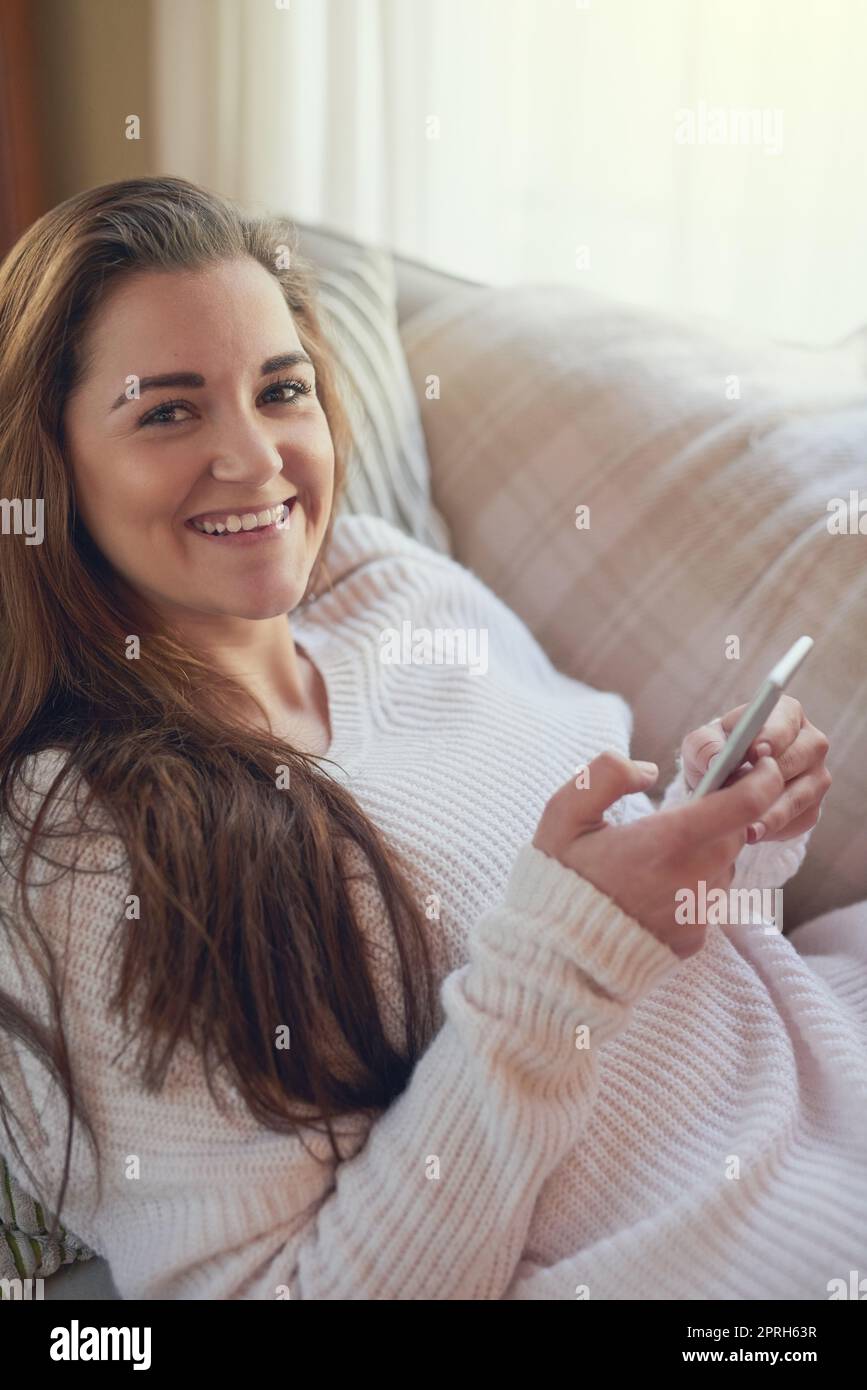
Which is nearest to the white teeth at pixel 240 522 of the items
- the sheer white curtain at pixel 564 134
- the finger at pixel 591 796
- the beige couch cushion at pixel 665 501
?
the finger at pixel 591 796

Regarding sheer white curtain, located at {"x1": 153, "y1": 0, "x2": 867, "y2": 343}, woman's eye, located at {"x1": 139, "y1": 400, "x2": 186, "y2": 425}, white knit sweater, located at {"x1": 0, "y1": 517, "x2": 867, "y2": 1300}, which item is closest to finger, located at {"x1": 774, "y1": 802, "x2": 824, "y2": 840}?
white knit sweater, located at {"x1": 0, "y1": 517, "x2": 867, "y2": 1300}

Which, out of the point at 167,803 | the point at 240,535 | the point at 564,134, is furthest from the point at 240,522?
the point at 564,134

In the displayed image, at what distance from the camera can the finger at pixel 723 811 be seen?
0.66 m

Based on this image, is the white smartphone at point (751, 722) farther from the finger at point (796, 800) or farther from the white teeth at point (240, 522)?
the white teeth at point (240, 522)

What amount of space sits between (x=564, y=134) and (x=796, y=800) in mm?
1249

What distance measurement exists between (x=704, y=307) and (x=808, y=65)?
316 mm

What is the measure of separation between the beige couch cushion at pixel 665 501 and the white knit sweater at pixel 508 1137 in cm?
28

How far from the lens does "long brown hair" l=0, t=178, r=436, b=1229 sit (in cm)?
71

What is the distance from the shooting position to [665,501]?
1.14 metres

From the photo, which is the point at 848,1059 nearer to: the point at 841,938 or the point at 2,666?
the point at 841,938

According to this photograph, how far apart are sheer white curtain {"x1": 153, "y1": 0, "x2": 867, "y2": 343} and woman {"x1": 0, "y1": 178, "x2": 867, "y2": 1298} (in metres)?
0.93

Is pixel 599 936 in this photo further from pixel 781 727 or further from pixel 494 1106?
pixel 781 727

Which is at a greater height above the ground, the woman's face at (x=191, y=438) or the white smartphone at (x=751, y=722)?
the woman's face at (x=191, y=438)
